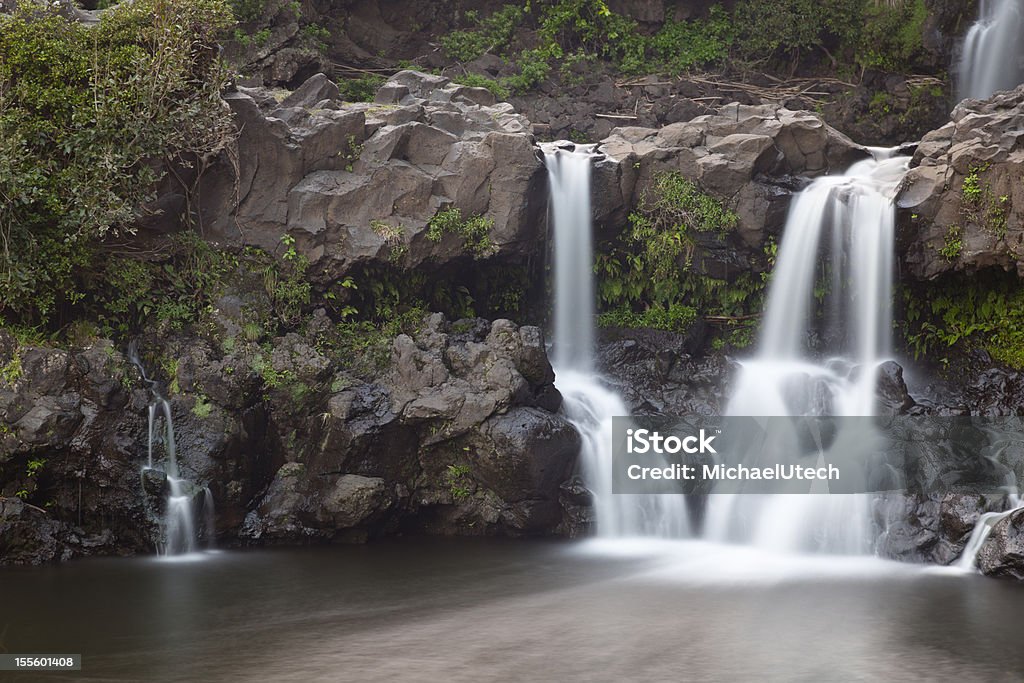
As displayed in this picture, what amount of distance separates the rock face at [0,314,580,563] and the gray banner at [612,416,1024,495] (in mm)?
1292

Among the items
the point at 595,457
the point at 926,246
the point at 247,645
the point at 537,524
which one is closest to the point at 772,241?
the point at 926,246

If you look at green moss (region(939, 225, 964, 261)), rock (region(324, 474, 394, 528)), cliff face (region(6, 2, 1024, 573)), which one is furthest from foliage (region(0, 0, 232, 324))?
green moss (region(939, 225, 964, 261))

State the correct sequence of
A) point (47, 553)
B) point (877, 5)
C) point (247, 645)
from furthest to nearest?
point (877, 5) → point (47, 553) → point (247, 645)

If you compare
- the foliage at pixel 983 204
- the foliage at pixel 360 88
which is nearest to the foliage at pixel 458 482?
the foliage at pixel 983 204

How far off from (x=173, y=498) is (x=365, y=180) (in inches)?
213

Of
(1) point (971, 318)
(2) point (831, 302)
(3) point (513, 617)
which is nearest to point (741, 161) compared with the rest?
(2) point (831, 302)

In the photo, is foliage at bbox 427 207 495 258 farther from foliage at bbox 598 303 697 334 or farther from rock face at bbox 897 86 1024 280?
rock face at bbox 897 86 1024 280

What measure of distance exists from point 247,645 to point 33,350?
5.51m

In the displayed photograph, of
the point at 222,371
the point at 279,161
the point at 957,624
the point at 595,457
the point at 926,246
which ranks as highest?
the point at 279,161

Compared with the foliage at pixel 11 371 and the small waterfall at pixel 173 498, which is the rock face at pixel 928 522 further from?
the foliage at pixel 11 371

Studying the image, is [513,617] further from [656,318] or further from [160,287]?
[656,318]

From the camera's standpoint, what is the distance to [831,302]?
15.9 metres

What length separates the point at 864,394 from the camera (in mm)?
14281

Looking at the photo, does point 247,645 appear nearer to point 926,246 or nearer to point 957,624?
point 957,624
